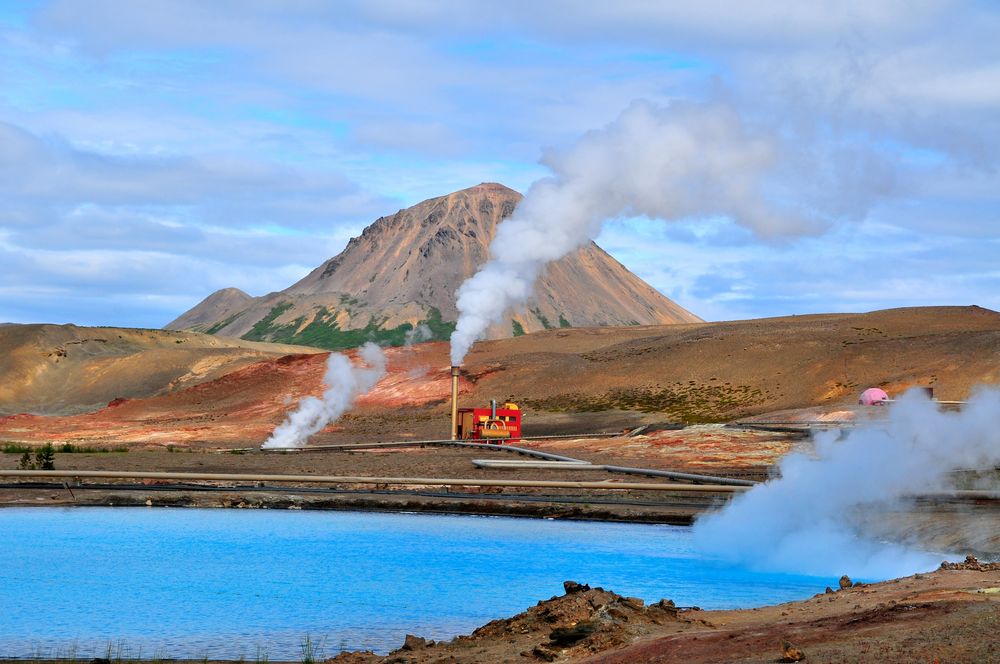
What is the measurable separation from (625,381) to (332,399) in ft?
77.9

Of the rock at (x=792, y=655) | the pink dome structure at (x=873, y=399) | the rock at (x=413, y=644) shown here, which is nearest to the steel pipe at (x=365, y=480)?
the rock at (x=413, y=644)

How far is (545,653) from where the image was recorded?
43.6 feet

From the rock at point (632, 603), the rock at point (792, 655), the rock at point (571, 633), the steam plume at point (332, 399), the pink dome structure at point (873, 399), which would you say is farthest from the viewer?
the steam plume at point (332, 399)

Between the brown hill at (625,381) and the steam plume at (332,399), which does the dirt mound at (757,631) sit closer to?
the brown hill at (625,381)

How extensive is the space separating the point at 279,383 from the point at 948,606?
96985 mm

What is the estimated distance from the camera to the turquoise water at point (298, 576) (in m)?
18.1

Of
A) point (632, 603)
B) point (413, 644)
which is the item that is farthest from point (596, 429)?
point (413, 644)

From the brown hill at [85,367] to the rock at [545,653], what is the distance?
119m

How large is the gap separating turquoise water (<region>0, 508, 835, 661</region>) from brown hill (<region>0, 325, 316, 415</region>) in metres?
98.7

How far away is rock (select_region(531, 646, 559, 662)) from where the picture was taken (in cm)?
1319

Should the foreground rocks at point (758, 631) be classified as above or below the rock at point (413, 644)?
above

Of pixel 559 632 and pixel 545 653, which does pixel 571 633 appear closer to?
pixel 559 632

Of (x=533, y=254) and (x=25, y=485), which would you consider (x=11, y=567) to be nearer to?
(x=25, y=485)

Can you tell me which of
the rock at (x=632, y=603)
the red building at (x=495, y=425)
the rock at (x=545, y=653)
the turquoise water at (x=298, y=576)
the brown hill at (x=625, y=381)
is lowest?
the turquoise water at (x=298, y=576)
